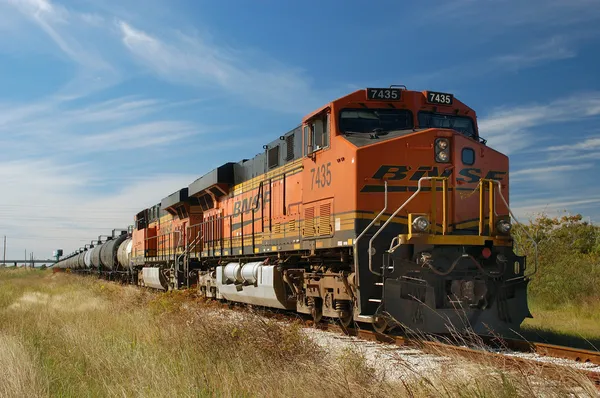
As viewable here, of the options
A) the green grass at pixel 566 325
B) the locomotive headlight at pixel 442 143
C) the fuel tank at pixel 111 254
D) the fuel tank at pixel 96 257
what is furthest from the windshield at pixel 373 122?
the fuel tank at pixel 96 257

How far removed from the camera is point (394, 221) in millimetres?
9391

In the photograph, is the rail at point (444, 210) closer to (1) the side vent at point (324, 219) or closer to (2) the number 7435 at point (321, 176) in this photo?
(1) the side vent at point (324, 219)

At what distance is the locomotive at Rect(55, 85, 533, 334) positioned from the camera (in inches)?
354

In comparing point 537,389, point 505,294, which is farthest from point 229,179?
point 537,389

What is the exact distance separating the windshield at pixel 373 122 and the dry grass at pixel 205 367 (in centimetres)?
359

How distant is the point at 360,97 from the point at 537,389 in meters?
6.39

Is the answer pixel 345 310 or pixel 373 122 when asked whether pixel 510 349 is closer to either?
pixel 345 310

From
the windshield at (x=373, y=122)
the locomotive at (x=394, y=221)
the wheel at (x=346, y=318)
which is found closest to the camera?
the locomotive at (x=394, y=221)

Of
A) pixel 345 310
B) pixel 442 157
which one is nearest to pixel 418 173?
pixel 442 157

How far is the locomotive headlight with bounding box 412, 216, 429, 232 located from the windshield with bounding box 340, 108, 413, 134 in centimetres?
188

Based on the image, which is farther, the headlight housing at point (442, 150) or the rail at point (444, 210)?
the headlight housing at point (442, 150)

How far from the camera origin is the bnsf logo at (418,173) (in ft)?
31.4

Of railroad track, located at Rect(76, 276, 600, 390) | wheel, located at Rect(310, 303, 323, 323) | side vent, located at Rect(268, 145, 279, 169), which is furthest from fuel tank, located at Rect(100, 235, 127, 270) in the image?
railroad track, located at Rect(76, 276, 600, 390)

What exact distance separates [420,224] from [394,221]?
490 millimetres
